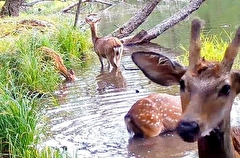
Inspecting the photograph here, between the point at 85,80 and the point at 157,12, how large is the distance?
1775cm

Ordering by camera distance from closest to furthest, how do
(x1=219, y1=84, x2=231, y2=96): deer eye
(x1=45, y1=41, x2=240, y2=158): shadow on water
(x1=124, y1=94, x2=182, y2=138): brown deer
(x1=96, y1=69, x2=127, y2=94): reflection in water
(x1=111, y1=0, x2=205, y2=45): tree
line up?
1. (x1=219, y1=84, x2=231, y2=96): deer eye
2. (x1=45, y1=41, x2=240, y2=158): shadow on water
3. (x1=124, y1=94, x2=182, y2=138): brown deer
4. (x1=96, y1=69, x2=127, y2=94): reflection in water
5. (x1=111, y1=0, x2=205, y2=45): tree

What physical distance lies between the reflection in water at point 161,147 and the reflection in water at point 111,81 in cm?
351

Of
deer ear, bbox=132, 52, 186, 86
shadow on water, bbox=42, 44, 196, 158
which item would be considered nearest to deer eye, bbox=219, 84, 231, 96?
deer ear, bbox=132, 52, 186, 86

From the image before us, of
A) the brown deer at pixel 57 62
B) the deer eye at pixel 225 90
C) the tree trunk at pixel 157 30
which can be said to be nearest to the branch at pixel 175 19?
the tree trunk at pixel 157 30

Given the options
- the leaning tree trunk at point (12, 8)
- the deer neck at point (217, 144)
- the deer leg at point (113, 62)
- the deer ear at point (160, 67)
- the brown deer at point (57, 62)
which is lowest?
the leaning tree trunk at point (12, 8)

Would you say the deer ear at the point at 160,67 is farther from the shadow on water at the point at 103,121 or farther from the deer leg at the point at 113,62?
the deer leg at the point at 113,62

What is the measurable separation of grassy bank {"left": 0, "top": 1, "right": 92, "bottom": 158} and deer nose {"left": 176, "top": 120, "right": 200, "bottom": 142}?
7.37 ft

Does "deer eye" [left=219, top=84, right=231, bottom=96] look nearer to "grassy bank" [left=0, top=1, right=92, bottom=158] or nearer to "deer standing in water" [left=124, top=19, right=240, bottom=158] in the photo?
"deer standing in water" [left=124, top=19, right=240, bottom=158]

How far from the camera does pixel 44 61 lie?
38.2 feet

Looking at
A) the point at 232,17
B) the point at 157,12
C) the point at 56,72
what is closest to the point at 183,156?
the point at 56,72

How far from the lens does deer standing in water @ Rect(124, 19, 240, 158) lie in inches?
147

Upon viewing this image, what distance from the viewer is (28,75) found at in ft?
34.0

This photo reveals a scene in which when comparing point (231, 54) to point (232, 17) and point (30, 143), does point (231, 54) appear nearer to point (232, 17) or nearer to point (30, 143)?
point (30, 143)

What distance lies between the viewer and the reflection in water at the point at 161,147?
22.9ft
